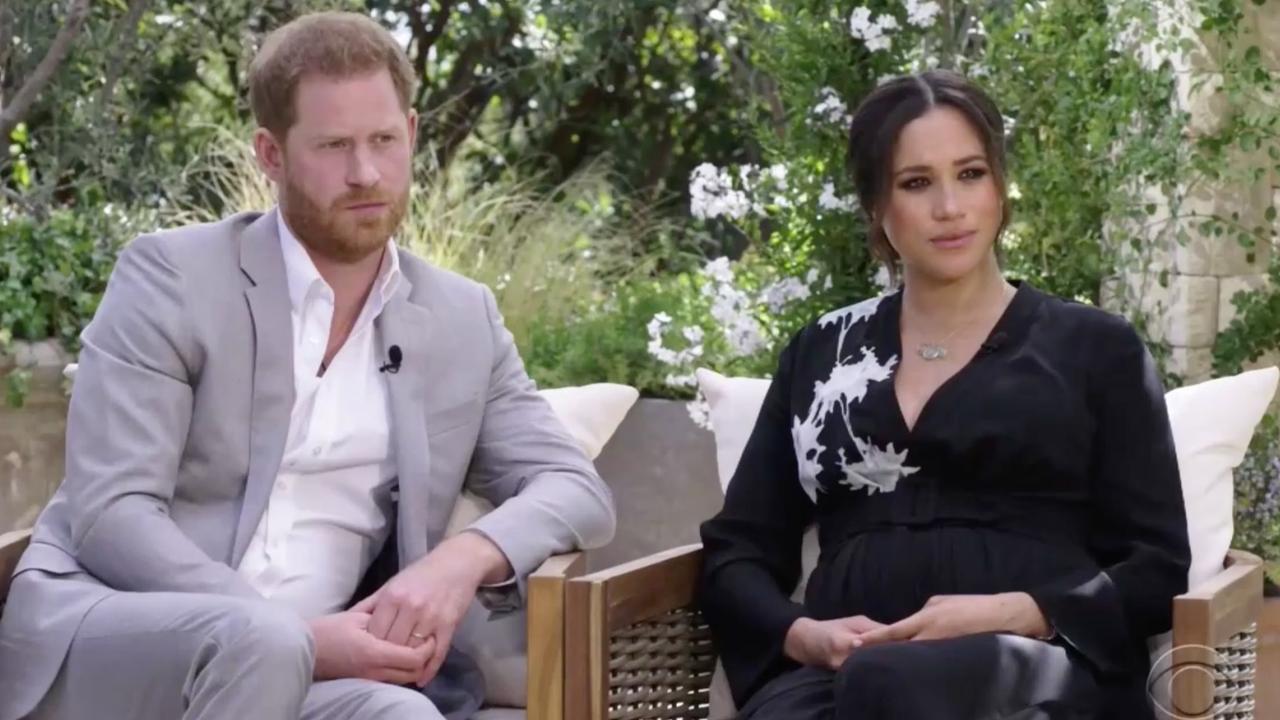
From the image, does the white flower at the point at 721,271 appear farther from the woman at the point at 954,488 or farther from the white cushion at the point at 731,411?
the woman at the point at 954,488

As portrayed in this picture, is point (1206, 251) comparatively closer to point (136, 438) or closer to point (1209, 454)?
point (1209, 454)

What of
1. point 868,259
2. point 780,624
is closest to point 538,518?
point 780,624

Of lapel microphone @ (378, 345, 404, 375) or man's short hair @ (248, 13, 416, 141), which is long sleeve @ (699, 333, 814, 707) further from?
man's short hair @ (248, 13, 416, 141)

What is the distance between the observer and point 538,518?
10.1ft

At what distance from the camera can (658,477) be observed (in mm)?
Result: 5348

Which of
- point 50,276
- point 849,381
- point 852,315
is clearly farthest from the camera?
point 50,276

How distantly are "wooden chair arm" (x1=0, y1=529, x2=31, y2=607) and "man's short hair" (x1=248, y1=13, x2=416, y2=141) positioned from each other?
28.7 inches

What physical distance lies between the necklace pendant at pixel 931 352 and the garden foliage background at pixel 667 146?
1.45 metres

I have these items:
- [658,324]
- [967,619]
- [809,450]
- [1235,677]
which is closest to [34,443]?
[658,324]

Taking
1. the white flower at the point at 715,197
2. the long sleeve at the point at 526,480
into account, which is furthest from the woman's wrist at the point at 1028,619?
the white flower at the point at 715,197

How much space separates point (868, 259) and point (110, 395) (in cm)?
239

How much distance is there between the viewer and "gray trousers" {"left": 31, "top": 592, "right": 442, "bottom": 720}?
262cm

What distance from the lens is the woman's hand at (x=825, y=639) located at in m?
2.92
